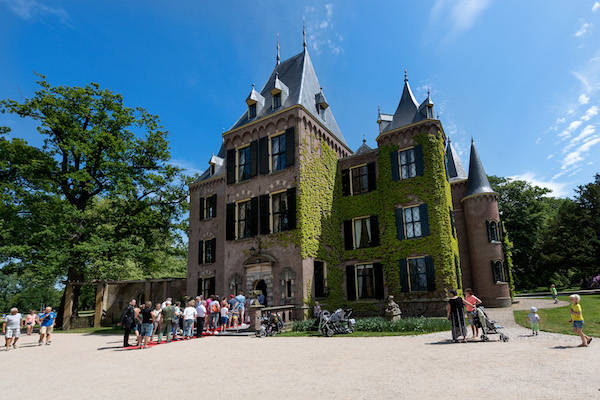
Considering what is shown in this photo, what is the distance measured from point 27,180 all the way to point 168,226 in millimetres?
10449

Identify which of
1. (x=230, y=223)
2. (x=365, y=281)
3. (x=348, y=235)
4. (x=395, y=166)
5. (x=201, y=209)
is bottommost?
(x=365, y=281)

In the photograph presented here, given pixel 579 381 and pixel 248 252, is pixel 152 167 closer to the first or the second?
pixel 248 252

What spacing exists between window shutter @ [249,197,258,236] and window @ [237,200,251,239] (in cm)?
24

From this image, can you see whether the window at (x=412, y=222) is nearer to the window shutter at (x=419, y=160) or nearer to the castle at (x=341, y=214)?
the castle at (x=341, y=214)

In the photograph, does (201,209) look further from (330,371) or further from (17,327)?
(330,371)

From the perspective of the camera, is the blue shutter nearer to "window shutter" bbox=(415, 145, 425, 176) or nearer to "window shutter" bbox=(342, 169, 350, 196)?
"window shutter" bbox=(415, 145, 425, 176)

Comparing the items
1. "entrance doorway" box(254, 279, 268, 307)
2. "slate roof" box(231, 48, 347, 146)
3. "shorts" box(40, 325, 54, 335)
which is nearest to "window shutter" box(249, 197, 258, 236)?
"entrance doorway" box(254, 279, 268, 307)

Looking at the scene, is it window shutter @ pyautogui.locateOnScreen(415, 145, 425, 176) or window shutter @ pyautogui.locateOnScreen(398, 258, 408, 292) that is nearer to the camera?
window shutter @ pyautogui.locateOnScreen(398, 258, 408, 292)

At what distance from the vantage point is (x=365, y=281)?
21.5 meters

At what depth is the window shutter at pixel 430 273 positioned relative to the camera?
63.2 feet

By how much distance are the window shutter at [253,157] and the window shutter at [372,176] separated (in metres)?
6.90

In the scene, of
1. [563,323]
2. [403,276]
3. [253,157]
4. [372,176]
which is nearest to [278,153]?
[253,157]

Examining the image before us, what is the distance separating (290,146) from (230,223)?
5.85 meters

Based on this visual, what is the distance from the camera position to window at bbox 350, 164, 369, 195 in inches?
910
